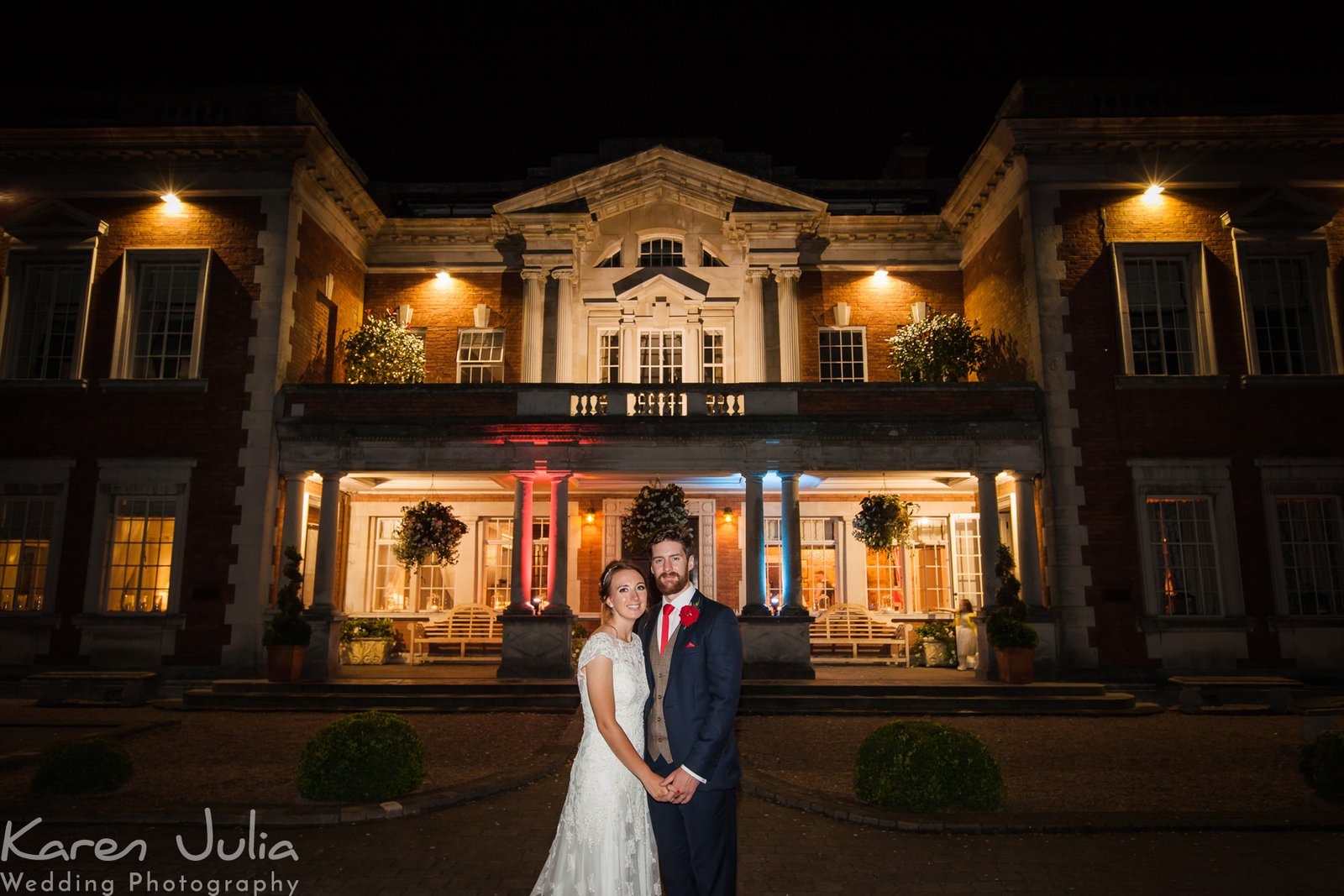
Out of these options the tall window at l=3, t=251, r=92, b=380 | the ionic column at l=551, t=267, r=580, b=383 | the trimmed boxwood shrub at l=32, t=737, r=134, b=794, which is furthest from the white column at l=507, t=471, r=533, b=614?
the tall window at l=3, t=251, r=92, b=380

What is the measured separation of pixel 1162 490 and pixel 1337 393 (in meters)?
3.54

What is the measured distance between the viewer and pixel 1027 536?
1448cm

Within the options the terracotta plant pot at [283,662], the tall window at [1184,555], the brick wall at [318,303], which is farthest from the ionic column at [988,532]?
the brick wall at [318,303]

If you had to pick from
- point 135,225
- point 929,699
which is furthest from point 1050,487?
point 135,225

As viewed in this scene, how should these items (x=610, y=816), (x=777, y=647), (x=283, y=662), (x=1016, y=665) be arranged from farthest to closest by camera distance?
(x=777, y=647), (x=283, y=662), (x=1016, y=665), (x=610, y=816)

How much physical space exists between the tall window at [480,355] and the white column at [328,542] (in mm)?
4419

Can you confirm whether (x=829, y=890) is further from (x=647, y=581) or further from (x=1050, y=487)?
(x=1050, y=487)

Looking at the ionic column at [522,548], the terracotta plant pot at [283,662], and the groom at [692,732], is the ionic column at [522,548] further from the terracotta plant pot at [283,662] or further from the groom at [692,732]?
the groom at [692,732]

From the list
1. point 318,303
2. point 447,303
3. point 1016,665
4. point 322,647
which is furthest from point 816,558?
point 318,303

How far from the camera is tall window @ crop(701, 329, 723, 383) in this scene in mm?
18188

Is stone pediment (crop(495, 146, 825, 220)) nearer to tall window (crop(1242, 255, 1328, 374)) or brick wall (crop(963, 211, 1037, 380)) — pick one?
brick wall (crop(963, 211, 1037, 380))

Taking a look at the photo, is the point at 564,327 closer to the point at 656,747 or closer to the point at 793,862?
the point at 793,862

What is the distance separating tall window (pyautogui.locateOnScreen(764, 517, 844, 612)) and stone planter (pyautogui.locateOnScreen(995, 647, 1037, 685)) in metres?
5.49

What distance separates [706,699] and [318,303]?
15122 mm
